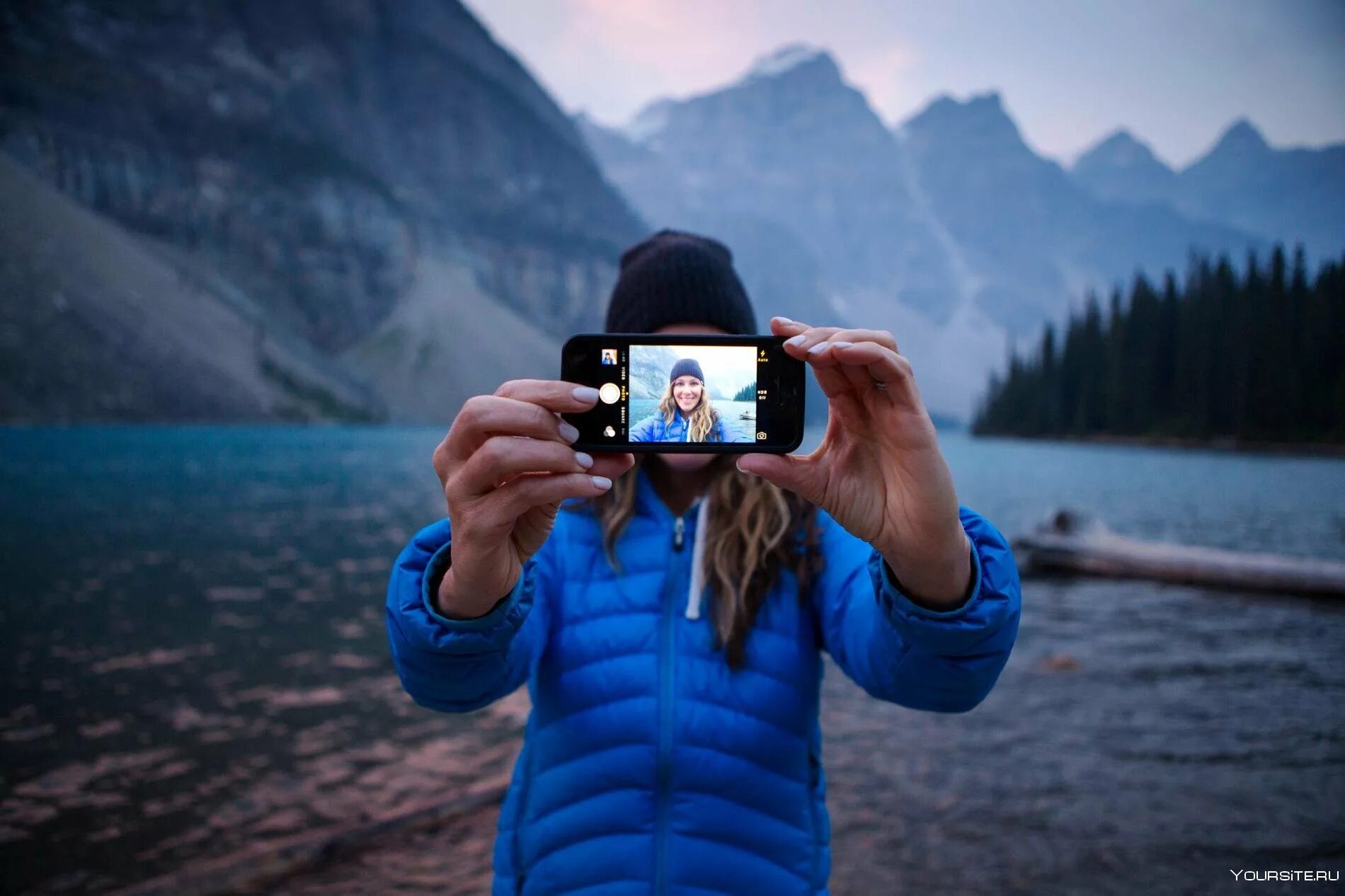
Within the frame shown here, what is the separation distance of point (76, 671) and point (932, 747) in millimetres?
12536

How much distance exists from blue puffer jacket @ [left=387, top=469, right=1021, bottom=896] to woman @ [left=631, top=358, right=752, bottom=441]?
23.7 inches

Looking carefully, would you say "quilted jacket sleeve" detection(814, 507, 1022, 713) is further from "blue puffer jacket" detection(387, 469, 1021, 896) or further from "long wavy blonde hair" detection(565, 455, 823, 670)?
"long wavy blonde hair" detection(565, 455, 823, 670)

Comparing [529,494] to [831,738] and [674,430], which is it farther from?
[831,738]

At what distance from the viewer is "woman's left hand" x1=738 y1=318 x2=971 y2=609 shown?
1.74 m

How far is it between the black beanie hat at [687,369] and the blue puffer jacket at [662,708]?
29.2 inches

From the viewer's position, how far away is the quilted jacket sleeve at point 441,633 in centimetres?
204

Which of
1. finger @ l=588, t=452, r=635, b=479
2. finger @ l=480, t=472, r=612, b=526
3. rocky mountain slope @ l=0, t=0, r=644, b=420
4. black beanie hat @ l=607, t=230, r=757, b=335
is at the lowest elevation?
finger @ l=480, t=472, r=612, b=526

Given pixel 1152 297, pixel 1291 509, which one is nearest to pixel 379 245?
pixel 1152 297

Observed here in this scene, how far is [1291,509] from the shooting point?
107 ft

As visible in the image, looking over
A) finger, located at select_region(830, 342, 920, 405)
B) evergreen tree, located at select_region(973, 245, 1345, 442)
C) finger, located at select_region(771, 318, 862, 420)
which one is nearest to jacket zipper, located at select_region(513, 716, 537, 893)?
finger, located at select_region(771, 318, 862, 420)

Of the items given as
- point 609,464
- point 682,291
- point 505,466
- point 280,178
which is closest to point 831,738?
point 682,291

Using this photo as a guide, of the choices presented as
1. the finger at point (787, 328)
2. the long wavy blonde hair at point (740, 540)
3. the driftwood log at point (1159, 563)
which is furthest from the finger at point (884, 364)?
the driftwood log at point (1159, 563)

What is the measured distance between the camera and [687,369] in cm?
210

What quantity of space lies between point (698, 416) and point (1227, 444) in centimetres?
9305
